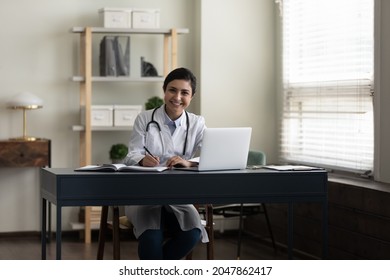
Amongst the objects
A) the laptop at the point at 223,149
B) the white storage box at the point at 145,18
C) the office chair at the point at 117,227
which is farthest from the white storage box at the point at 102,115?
the laptop at the point at 223,149

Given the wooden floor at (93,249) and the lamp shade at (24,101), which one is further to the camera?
the lamp shade at (24,101)

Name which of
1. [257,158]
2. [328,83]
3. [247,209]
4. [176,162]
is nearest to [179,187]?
[176,162]

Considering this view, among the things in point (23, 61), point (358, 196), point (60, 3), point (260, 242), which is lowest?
point (260, 242)

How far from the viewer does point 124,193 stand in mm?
4543

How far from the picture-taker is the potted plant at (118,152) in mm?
7293

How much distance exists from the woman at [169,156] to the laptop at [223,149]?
0.72 feet

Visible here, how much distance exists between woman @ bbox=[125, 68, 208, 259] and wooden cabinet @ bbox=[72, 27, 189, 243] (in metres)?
2.09

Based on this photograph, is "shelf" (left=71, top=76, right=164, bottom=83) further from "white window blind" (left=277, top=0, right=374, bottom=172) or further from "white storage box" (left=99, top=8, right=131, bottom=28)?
"white window blind" (left=277, top=0, right=374, bottom=172)

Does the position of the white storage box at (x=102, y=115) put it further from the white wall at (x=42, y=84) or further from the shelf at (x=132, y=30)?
the shelf at (x=132, y=30)
